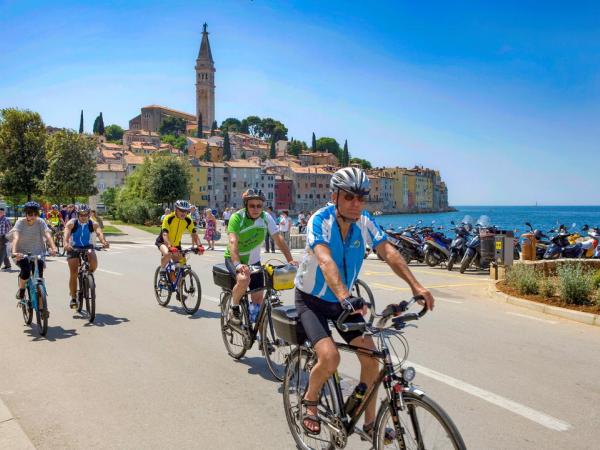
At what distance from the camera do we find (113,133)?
185250mm

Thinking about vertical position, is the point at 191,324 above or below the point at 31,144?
below

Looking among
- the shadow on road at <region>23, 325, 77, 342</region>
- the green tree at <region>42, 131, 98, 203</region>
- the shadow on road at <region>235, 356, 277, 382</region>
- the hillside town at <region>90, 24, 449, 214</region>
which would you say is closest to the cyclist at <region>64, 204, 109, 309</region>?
the shadow on road at <region>23, 325, 77, 342</region>

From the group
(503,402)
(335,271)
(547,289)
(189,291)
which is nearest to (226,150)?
(189,291)

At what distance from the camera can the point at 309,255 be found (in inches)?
138

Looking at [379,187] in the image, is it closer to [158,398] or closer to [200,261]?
[200,261]

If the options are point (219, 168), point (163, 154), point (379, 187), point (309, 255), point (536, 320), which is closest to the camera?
point (309, 255)

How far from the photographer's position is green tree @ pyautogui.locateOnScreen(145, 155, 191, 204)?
2322 inches

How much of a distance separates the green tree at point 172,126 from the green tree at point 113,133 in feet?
44.6

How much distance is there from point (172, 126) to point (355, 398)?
193m

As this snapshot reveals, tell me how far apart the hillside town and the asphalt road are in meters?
95.0

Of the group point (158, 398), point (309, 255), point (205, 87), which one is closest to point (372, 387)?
point (309, 255)

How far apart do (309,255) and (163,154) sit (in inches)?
2445

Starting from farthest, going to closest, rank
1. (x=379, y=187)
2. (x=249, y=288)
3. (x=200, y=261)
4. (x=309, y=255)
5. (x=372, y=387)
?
(x=379, y=187), (x=200, y=261), (x=249, y=288), (x=309, y=255), (x=372, y=387)

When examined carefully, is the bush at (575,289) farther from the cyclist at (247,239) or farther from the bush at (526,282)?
the cyclist at (247,239)
